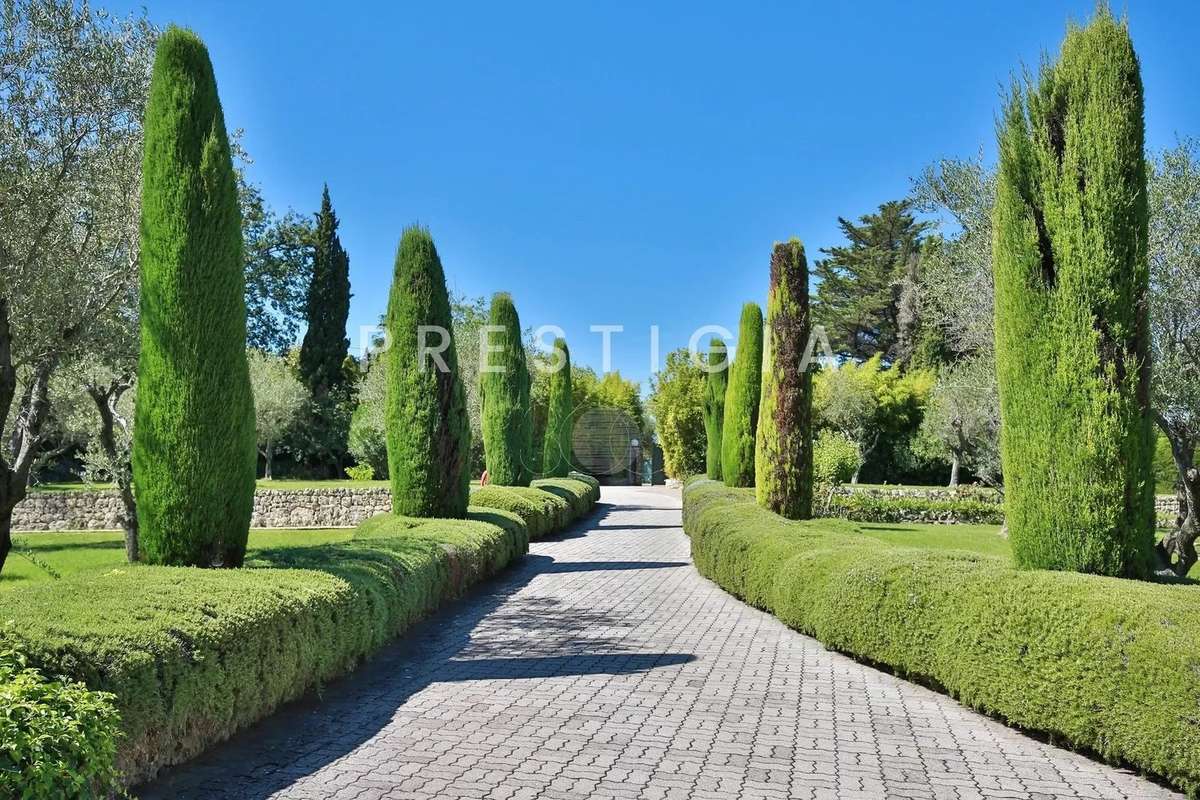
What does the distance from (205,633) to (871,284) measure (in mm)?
43382

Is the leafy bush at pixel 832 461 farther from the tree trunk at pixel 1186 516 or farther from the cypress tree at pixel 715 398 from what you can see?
the tree trunk at pixel 1186 516

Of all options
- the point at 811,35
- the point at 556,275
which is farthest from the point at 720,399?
the point at 811,35

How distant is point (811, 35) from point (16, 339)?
9830 mm

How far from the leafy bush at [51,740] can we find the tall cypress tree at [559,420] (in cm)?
2311

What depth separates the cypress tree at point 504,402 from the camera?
1941 centimetres

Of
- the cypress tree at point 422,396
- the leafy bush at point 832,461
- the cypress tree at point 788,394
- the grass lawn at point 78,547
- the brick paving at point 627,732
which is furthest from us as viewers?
the leafy bush at point 832,461

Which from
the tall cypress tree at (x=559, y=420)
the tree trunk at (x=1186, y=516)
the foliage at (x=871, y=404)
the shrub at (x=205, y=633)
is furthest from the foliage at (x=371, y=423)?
A: the tree trunk at (x=1186, y=516)

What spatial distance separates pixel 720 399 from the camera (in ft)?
80.2

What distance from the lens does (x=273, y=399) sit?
31.1 metres

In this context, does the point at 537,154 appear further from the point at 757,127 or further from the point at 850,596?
the point at 850,596

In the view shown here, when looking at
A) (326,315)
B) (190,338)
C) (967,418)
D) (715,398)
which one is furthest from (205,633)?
(326,315)

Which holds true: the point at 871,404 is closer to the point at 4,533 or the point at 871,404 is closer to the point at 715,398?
the point at 715,398

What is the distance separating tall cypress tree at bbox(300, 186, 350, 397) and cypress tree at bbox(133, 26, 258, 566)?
29602mm

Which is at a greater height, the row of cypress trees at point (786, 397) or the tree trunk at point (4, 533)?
the row of cypress trees at point (786, 397)
